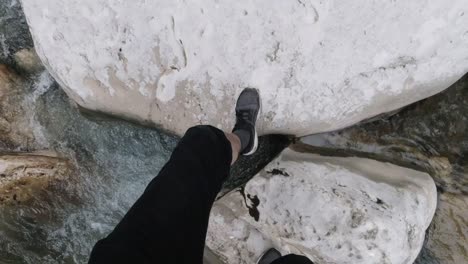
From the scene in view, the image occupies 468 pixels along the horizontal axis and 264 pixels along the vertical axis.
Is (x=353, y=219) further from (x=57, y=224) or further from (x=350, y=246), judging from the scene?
(x=57, y=224)

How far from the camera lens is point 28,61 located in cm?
278

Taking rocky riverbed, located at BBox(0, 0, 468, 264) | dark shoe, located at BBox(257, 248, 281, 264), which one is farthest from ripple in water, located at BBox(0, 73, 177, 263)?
dark shoe, located at BBox(257, 248, 281, 264)

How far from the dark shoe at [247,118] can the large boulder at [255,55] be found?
0.06m

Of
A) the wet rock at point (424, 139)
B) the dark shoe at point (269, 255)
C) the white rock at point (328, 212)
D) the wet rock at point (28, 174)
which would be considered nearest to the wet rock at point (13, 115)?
the wet rock at point (28, 174)

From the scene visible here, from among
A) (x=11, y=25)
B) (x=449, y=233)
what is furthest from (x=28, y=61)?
(x=449, y=233)

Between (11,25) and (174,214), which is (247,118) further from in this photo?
(11,25)

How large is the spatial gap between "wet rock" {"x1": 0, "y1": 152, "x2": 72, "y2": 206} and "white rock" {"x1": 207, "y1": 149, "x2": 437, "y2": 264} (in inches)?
43.3

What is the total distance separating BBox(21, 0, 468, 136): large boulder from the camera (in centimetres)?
189

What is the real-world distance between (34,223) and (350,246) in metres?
2.02

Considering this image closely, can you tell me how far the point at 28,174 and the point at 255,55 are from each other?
5.28 feet

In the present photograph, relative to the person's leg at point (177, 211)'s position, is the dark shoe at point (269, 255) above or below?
below

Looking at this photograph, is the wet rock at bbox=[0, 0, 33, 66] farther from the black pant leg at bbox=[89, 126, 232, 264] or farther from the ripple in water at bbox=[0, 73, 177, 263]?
the black pant leg at bbox=[89, 126, 232, 264]

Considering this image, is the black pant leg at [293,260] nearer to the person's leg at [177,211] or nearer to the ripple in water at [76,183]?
the person's leg at [177,211]

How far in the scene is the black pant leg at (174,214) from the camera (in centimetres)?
138
